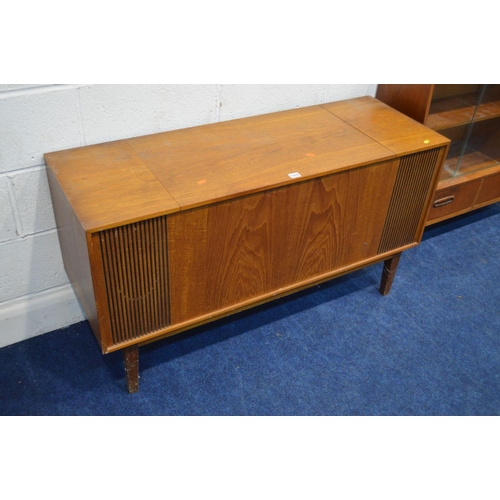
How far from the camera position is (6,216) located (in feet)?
4.91

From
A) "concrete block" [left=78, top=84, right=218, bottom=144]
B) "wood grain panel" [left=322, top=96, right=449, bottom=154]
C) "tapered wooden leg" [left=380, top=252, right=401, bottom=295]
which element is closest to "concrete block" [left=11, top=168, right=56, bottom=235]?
"concrete block" [left=78, top=84, right=218, bottom=144]

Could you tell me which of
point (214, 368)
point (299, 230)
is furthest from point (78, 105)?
point (214, 368)

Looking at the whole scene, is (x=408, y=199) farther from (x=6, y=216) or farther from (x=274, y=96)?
(x=6, y=216)

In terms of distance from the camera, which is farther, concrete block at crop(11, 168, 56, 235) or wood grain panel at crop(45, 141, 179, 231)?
concrete block at crop(11, 168, 56, 235)

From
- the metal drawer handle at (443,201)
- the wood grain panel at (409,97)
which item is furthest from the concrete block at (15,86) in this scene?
the metal drawer handle at (443,201)

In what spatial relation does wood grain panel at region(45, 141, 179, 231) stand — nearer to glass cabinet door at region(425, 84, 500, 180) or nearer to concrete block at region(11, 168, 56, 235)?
concrete block at region(11, 168, 56, 235)

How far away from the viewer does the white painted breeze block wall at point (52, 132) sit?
1.41m

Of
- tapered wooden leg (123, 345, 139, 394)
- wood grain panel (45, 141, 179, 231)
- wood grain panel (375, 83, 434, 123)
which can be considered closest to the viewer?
wood grain panel (45, 141, 179, 231)

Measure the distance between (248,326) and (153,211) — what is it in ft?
2.22

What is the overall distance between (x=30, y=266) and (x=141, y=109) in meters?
0.55

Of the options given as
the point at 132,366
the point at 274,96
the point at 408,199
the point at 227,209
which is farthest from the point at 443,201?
the point at 132,366

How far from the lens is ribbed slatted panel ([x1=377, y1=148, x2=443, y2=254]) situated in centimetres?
164

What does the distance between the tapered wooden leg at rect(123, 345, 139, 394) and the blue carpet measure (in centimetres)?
4
